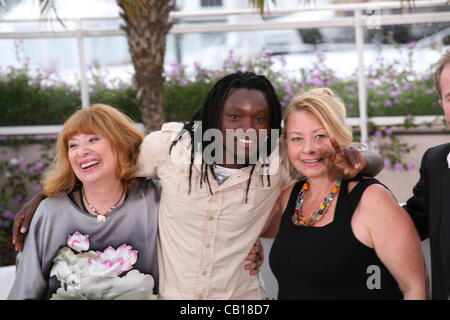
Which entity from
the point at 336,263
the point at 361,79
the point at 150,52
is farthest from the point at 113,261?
the point at 361,79

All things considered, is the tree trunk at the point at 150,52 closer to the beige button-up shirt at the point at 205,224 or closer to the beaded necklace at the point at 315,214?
the beige button-up shirt at the point at 205,224

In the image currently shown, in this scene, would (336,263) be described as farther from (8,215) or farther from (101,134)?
(8,215)

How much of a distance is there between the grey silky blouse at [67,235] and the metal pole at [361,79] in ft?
11.7

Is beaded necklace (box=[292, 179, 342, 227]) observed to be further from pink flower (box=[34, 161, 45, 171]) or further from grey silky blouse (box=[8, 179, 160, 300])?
pink flower (box=[34, 161, 45, 171])

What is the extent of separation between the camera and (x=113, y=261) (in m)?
2.76

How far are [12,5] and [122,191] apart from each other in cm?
484

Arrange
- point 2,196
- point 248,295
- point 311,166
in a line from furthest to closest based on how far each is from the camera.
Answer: point 2,196 → point 248,295 → point 311,166

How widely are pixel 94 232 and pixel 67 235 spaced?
129 mm

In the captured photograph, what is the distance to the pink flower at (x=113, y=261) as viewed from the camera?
275cm

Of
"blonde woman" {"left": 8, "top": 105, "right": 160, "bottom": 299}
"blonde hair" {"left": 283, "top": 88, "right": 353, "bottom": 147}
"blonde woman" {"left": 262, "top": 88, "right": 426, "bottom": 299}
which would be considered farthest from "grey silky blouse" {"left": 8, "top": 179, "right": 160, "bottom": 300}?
"blonde hair" {"left": 283, "top": 88, "right": 353, "bottom": 147}

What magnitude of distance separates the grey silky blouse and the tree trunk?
9.17 ft
